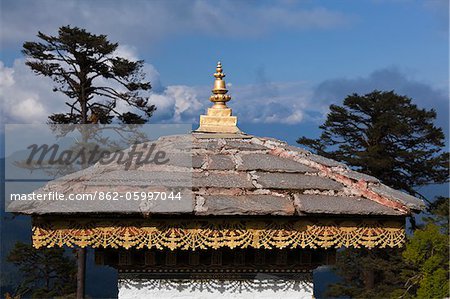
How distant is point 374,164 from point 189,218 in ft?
69.5

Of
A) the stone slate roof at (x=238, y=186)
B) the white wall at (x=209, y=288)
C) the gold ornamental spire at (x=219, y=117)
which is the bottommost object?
the white wall at (x=209, y=288)

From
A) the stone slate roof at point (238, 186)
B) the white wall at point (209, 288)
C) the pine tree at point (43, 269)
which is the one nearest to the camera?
the stone slate roof at point (238, 186)

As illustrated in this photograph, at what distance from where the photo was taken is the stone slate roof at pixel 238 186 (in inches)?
132

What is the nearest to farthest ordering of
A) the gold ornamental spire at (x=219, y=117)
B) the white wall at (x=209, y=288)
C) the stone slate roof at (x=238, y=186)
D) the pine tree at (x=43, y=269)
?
1. the stone slate roof at (x=238, y=186)
2. the white wall at (x=209, y=288)
3. the gold ornamental spire at (x=219, y=117)
4. the pine tree at (x=43, y=269)

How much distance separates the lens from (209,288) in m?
3.80

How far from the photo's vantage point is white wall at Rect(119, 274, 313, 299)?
12.4 feet

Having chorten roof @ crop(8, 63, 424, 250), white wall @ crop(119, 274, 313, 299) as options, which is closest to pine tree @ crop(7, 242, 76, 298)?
white wall @ crop(119, 274, 313, 299)

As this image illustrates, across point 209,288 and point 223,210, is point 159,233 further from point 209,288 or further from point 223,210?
point 209,288

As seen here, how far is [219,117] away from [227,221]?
1.39 m

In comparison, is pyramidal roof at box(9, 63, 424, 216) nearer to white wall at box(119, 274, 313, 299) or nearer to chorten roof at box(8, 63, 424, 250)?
chorten roof at box(8, 63, 424, 250)

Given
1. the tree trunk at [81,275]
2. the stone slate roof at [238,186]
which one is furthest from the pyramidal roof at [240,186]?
the tree trunk at [81,275]

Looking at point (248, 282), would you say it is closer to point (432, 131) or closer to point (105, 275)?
point (432, 131)

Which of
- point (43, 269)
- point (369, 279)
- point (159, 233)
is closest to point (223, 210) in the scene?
point (159, 233)

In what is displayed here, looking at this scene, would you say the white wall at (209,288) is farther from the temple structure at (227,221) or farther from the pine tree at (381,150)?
the pine tree at (381,150)
